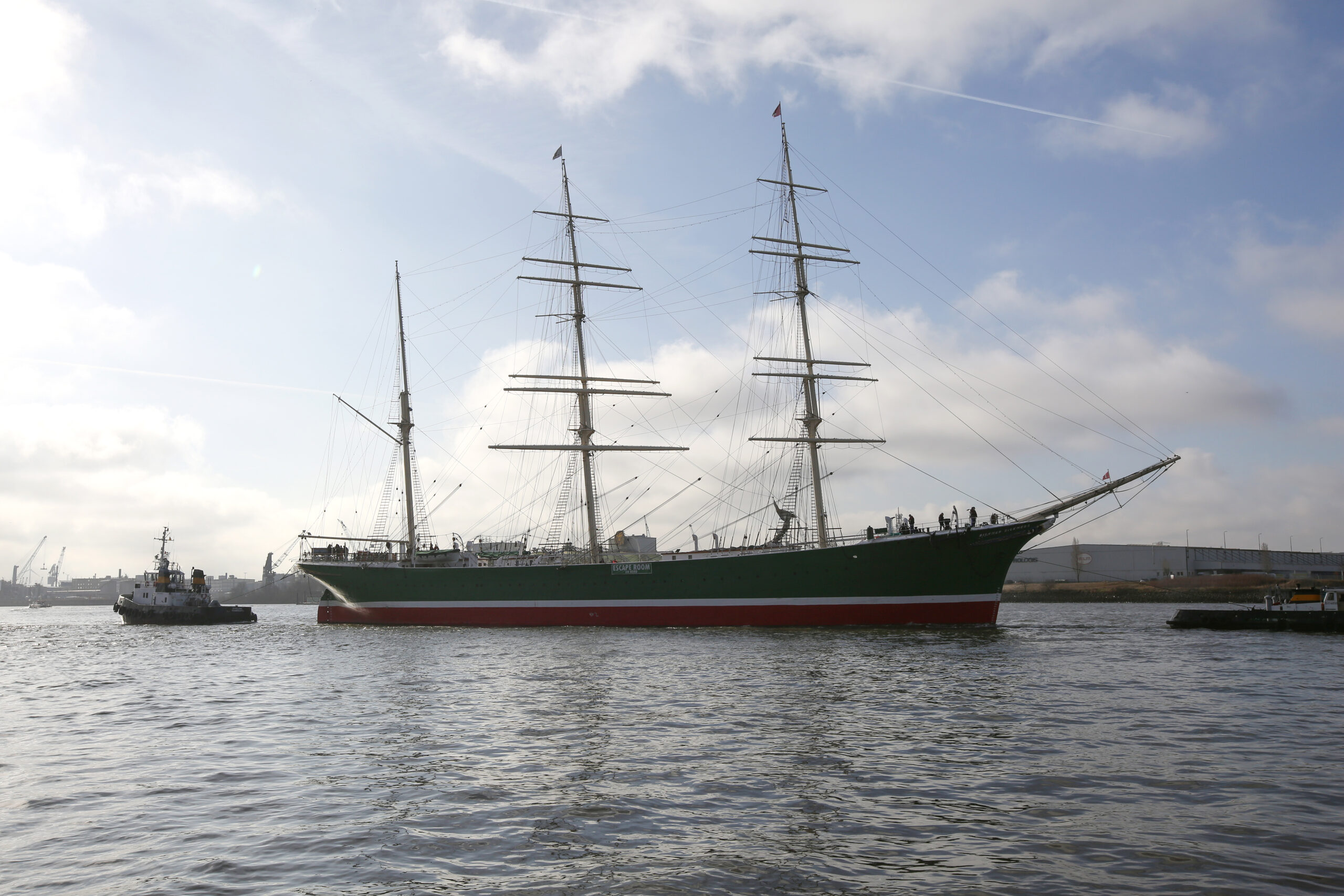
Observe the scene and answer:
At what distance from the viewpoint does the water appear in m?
8.18

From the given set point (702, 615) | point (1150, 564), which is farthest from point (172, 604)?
point (1150, 564)

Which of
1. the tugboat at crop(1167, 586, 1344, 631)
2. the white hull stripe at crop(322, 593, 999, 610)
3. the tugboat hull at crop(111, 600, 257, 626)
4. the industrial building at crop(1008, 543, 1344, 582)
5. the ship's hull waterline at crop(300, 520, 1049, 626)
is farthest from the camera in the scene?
the industrial building at crop(1008, 543, 1344, 582)

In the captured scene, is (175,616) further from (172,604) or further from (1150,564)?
(1150,564)

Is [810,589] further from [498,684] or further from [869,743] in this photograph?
[869,743]

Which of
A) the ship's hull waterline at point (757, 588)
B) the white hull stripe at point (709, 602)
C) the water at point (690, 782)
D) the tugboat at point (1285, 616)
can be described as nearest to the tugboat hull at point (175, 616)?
the white hull stripe at point (709, 602)

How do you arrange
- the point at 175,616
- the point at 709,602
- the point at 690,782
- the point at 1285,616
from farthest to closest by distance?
the point at 175,616 → the point at 709,602 → the point at 1285,616 → the point at 690,782

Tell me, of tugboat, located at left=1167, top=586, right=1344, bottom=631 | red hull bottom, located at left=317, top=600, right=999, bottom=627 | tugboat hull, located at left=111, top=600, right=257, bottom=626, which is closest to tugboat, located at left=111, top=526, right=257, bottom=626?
tugboat hull, located at left=111, top=600, right=257, bottom=626

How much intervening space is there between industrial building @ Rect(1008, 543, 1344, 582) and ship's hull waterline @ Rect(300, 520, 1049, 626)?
85.3m

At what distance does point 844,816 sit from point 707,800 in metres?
1.72

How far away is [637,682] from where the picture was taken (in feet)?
73.8

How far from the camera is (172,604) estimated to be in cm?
7588

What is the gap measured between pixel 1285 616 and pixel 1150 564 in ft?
266

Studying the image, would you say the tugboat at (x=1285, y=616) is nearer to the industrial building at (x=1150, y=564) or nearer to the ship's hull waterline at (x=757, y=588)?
the ship's hull waterline at (x=757, y=588)

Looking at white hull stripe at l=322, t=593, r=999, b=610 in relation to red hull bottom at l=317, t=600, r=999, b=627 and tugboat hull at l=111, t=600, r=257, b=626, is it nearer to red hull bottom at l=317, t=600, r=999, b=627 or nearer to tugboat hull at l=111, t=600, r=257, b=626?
red hull bottom at l=317, t=600, r=999, b=627
